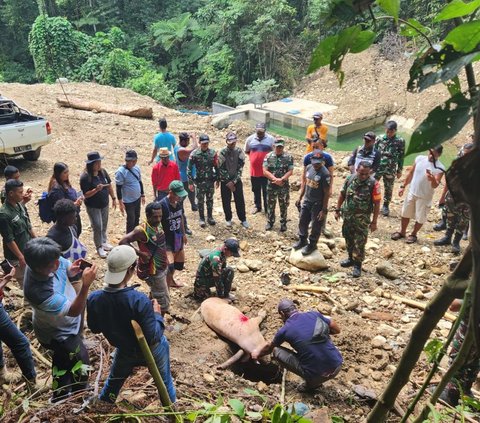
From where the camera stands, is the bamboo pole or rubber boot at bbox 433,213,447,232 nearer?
the bamboo pole

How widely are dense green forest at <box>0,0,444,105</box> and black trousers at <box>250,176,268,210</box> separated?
10.6 m

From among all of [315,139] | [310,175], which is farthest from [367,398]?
[315,139]

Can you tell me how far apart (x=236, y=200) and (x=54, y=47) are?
16374 millimetres

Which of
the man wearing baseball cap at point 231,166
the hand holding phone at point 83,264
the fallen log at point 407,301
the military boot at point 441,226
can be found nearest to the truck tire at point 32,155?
the man wearing baseball cap at point 231,166

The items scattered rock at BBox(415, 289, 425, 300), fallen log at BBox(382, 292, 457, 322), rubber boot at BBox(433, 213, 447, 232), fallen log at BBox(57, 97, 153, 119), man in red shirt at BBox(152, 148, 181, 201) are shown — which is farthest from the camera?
fallen log at BBox(57, 97, 153, 119)

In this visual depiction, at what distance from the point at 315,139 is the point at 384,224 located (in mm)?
1923

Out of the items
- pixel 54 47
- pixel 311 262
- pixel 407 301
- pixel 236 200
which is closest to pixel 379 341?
pixel 407 301

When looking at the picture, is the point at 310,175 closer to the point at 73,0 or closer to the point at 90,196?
the point at 90,196

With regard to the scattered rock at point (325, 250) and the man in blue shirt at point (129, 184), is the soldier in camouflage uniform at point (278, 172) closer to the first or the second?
the scattered rock at point (325, 250)

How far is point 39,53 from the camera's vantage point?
2045 centimetres

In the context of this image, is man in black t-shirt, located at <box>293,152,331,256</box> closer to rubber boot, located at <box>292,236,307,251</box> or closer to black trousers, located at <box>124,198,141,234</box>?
rubber boot, located at <box>292,236,307,251</box>

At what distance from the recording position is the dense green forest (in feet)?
62.0

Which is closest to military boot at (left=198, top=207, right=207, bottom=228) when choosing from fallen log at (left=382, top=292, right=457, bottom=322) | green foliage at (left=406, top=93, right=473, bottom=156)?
fallen log at (left=382, top=292, right=457, bottom=322)

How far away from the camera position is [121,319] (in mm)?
2971
